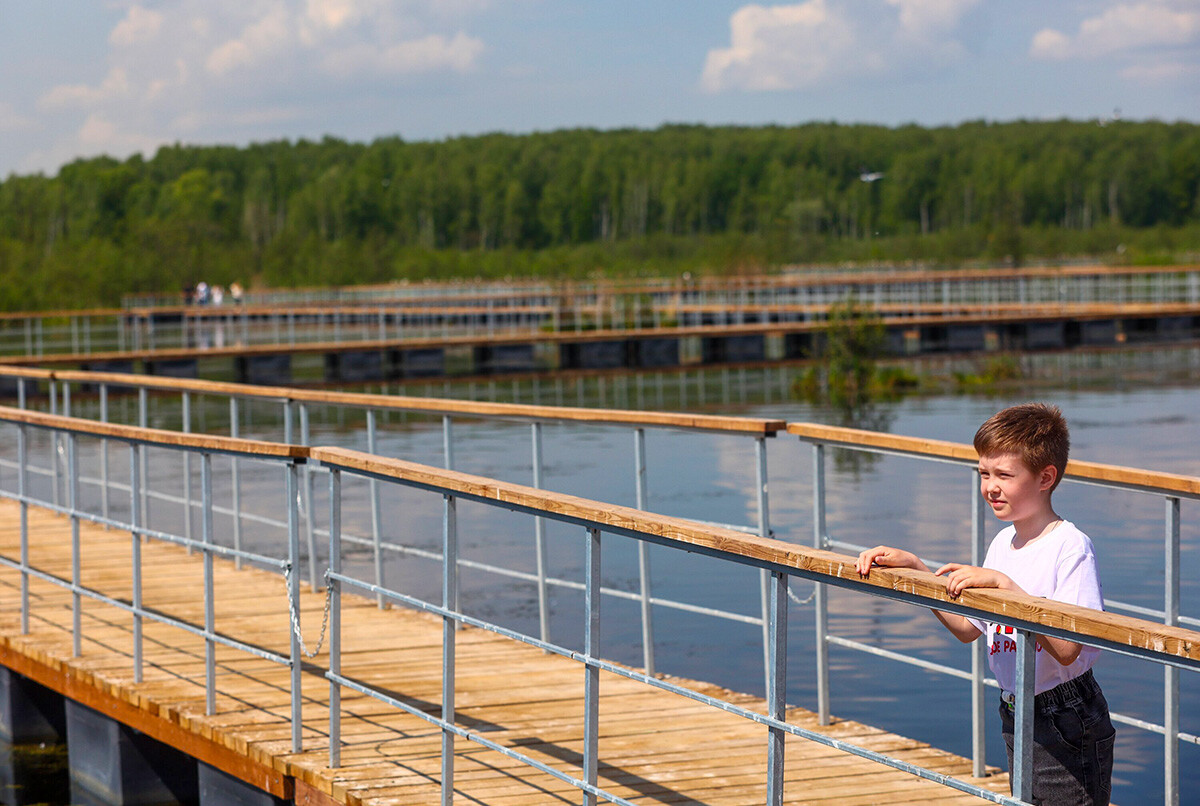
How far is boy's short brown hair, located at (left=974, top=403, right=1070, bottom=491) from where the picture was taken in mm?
2639

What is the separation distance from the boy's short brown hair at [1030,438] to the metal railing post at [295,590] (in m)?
2.27

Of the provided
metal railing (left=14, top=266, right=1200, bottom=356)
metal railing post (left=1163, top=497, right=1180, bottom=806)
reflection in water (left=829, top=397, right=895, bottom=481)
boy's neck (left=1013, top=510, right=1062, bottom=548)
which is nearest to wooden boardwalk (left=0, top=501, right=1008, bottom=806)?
metal railing post (left=1163, top=497, right=1180, bottom=806)

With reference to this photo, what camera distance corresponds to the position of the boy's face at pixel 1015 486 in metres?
2.66

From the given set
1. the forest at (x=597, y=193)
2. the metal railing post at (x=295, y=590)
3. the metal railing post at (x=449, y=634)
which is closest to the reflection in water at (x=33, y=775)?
the metal railing post at (x=295, y=590)

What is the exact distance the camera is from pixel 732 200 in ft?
415

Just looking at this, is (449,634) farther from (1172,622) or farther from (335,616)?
(1172,622)

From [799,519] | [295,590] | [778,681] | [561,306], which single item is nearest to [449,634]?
[295,590]

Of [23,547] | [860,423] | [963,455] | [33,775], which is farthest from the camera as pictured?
[860,423]

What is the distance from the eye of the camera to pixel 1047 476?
2672mm

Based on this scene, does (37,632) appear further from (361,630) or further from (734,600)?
(734,600)

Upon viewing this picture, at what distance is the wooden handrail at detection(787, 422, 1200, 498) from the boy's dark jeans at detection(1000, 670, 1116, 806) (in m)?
1.12

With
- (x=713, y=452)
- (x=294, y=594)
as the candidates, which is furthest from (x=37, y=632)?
(x=713, y=452)

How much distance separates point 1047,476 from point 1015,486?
6cm

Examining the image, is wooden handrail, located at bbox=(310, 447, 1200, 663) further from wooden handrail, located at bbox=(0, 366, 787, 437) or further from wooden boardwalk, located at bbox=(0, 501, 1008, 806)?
wooden handrail, located at bbox=(0, 366, 787, 437)
